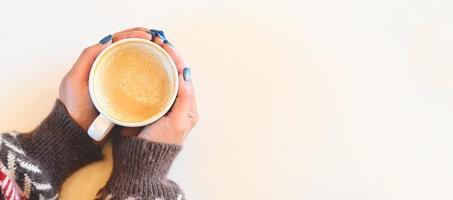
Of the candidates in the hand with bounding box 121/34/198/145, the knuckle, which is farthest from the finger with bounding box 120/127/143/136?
the knuckle

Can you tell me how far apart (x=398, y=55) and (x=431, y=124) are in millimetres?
Answer: 102

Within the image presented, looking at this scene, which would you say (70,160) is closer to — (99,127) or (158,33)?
(99,127)

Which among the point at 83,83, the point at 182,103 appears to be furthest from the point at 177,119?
the point at 83,83

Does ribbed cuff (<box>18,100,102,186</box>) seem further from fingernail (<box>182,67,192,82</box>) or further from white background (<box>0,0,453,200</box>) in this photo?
fingernail (<box>182,67,192,82</box>)

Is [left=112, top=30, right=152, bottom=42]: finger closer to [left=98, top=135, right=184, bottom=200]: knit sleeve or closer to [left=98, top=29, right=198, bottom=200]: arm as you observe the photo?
[left=98, top=29, right=198, bottom=200]: arm

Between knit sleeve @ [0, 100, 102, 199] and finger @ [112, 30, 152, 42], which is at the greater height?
finger @ [112, 30, 152, 42]

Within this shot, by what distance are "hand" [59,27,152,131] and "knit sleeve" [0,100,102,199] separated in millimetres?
11

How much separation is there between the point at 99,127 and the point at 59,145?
0.09m

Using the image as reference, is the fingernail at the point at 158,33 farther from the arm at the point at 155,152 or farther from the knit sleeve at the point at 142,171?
the knit sleeve at the point at 142,171

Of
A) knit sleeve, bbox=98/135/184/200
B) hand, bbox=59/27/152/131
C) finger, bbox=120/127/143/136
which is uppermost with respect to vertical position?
hand, bbox=59/27/152/131

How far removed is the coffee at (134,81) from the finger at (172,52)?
0.02m

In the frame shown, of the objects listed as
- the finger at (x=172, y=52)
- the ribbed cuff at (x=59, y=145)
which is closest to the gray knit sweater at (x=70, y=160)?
the ribbed cuff at (x=59, y=145)

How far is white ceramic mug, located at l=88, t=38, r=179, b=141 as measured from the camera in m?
0.66

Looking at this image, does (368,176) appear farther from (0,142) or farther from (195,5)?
(0,142)
